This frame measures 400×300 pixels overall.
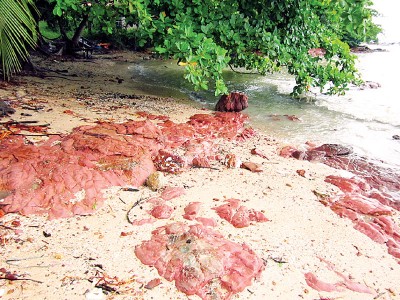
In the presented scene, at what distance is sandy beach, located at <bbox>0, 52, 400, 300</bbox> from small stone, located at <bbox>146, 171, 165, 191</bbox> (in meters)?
0.05

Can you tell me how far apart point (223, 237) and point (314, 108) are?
5993 mm

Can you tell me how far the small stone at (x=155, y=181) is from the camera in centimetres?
343

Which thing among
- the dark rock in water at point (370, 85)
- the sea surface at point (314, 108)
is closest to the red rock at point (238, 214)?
the sea surface at point (314, 108)

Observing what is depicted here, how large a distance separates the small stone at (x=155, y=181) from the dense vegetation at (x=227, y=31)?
2.42 meters

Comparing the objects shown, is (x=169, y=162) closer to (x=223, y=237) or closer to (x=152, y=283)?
(x=223, y=237)

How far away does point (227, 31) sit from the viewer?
6.36 m

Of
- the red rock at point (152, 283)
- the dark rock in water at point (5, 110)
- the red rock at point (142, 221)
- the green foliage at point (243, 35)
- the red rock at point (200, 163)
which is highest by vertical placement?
the green foliage at point (243, 35)

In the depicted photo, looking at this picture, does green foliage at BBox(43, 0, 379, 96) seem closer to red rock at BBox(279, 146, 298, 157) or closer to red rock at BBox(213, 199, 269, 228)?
red rock at BBox(279, 146, 298, 157)

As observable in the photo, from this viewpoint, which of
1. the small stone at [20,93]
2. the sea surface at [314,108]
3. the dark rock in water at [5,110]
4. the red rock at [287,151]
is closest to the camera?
the dark rock in water at [5,110]

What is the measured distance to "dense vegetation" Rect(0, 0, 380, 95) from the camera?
5.55m

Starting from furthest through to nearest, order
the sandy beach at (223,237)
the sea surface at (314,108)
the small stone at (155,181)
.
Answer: the sea surface at (314,108)
the small stone at (155,181)
the sandy beach at (223,237)

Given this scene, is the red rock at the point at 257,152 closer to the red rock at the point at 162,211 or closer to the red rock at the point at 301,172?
the red rock at the point at 301,172

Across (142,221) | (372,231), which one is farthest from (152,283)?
(372,231)

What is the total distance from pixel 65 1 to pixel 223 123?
336 centimetres
